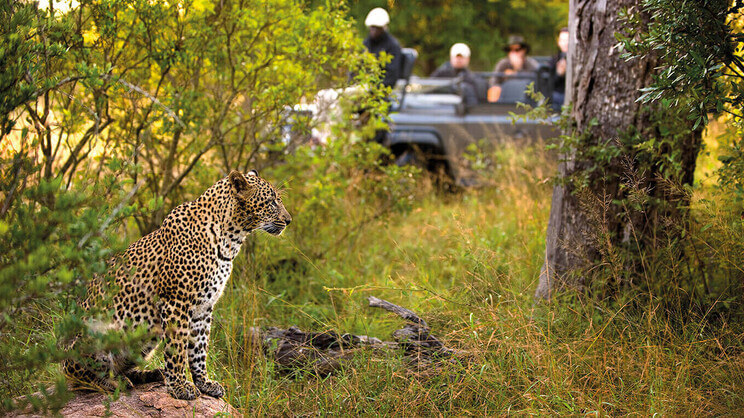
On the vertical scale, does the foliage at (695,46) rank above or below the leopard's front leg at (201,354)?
above

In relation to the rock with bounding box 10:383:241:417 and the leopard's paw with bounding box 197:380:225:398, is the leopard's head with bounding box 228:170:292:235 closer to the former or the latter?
the leopard's paw with bounding box 197:380:225:398

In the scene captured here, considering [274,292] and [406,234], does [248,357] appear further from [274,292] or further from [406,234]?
[406,234]

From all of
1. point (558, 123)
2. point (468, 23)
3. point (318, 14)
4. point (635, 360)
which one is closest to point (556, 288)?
point (635, 360)

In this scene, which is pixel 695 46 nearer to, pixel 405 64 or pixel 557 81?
pixel 557 81

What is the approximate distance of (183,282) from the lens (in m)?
3.77

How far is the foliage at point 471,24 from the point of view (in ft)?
78.7

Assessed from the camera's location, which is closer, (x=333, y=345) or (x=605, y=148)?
(x=333, y=345)

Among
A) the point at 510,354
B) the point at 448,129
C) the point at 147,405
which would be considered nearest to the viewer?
the point at 147,405

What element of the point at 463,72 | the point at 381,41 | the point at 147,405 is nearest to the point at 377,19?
the point at 381,41

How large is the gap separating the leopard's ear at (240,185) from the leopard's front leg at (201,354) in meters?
0.67

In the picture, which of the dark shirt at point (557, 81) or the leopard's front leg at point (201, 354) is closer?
the leopard's front leg at point (201, 354)

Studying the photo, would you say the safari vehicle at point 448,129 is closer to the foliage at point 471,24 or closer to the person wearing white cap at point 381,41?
the person wearing white cap at point 381,41

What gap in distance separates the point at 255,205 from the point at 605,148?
2.43 metres

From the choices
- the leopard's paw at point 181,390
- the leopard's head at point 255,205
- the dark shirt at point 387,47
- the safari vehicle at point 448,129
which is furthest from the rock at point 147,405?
the dark shirt at point 387,47
